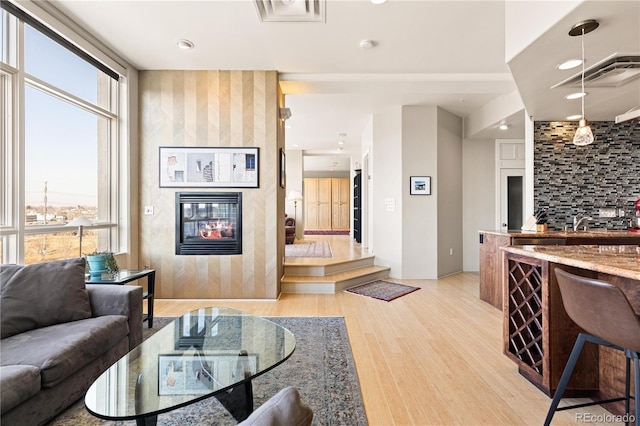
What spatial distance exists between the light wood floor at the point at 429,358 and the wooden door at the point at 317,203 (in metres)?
8.51

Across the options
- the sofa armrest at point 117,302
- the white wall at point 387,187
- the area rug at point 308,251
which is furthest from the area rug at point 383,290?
the sofa armrest at point 117,302

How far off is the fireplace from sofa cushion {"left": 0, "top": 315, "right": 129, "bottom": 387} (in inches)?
73.6

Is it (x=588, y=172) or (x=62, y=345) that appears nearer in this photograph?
(x=62, y=345)

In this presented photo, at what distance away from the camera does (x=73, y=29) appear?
3.05 m

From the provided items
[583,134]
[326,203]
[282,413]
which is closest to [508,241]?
[583,134]

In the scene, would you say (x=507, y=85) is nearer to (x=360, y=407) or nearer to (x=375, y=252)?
(x=375, y=252)

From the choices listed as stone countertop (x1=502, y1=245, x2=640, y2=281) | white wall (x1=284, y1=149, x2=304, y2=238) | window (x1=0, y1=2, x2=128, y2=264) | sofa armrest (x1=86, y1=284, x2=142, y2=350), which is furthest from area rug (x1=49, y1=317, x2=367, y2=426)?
white wall (x1=284, y1=149, x2=304, y2=238)

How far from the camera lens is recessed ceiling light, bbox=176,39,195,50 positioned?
332 centimetres

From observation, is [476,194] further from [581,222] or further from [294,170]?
[294,170]

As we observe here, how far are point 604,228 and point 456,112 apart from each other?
2847mm

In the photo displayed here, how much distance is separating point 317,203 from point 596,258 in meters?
11.2

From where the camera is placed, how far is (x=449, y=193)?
5602 millimetres

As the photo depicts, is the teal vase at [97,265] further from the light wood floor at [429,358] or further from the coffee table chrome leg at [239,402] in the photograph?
the coffee table chrome leg at [239,402]

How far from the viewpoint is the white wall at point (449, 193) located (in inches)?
212
